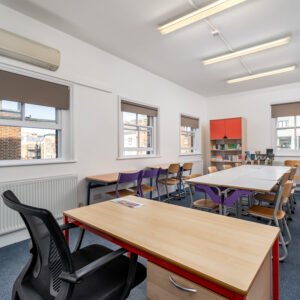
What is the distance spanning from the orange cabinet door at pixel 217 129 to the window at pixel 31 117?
513 centimetres

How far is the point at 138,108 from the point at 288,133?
481 centimetres

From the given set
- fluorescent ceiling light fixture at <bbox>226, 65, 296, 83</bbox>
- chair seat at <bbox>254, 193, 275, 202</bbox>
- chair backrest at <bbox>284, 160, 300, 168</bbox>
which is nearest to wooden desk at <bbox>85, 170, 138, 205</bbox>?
chair seat at <bbox>254, 193, 275, 202</bbox>

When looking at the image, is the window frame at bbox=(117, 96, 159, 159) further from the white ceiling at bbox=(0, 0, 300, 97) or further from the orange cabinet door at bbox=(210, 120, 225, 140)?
the orange cabinet door at bbox=(210, 120, 225, 140)

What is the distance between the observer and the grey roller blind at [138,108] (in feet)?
14.6

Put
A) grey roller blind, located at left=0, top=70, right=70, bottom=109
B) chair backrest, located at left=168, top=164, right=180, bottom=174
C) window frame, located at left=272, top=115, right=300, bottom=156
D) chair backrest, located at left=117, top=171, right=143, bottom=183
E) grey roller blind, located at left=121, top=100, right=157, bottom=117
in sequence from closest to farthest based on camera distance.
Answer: grey roller blind, located at left=0, top=70, right=70, bottom=109 → chair backrest, located at left=117, top=171, right=143, bottom=183 → grey roller blind, located at left=121, top=100, right=157, bottom=117 → chair backrest, located at left=168, top=164, right=180, bottom=174 → window frame, located at left=272, top=115, right=300, bottom=156

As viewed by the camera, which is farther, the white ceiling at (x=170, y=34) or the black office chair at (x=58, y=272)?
the white ceiling at (x=170, y=34)

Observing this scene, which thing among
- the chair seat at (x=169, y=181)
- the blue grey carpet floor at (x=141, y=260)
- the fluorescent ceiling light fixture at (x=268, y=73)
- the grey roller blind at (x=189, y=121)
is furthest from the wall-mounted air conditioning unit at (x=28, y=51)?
the fluorescent ceiling light fixture at (x=268, y=73)

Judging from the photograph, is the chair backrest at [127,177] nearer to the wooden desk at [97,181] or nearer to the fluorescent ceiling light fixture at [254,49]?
the wooden desk at [97,181]

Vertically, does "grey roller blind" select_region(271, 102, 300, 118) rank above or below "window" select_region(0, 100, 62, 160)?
above

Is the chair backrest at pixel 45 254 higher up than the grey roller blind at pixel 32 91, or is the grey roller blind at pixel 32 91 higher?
the grey roller blind at pixel 32 91

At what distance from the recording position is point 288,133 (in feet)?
20.4

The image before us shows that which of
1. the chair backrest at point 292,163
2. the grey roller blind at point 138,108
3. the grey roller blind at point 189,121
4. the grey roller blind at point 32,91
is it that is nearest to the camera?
the grey roller blind at point 32,91

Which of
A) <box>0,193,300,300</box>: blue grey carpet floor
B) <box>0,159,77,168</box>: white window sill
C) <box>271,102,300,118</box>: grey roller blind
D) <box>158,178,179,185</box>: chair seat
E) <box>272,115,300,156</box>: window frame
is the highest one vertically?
<box>271,102,300,118</box>: grey roller blind

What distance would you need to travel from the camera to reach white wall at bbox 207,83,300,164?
612cm
